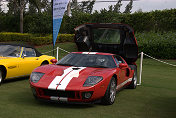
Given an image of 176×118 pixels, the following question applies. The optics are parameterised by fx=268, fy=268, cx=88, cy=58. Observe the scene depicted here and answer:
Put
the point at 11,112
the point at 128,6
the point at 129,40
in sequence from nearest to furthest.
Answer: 1. the point at 11,112
2. the point at 129,40
3. the point at 128,6

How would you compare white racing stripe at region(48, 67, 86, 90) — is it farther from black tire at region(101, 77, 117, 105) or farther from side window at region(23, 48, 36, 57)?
side window at region(23, 48, 36, 57)

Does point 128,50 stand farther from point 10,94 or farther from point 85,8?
point 85,8

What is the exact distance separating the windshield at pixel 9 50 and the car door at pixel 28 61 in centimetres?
24

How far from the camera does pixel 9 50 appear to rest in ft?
31.1

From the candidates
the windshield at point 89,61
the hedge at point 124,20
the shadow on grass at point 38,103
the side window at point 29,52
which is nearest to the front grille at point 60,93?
the shadow on grass at point 38,103

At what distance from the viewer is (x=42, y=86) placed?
5.84 metres

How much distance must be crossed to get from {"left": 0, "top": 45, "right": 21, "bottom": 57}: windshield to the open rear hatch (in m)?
2.14

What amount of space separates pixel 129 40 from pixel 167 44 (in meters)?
12.3

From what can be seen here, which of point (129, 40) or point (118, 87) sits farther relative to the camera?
point (129, 40)

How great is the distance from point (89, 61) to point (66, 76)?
121cm

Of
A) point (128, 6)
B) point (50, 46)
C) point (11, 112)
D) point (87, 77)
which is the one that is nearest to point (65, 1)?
point (87, 77)

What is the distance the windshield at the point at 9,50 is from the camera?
367 inches

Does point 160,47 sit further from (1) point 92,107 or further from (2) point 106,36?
(1) point 92,107

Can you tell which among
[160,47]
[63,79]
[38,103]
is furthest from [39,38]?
[63,79]
